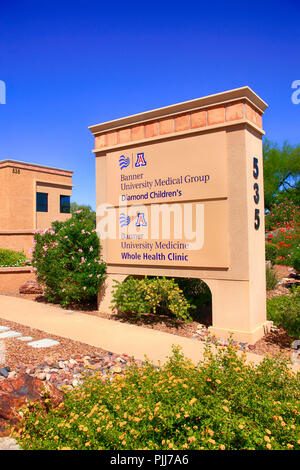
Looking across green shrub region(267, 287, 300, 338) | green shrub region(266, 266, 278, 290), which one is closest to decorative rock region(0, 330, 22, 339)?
green shrub region(267, 287, 300, 338)

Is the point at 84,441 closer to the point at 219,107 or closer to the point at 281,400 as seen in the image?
the point at 281,400

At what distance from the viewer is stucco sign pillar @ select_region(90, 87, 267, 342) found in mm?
6801

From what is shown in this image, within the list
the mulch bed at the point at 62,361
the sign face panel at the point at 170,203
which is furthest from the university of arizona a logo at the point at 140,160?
the mulch bed at the point at 62,361

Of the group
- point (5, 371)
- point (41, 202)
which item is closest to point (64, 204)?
point (41, 202)

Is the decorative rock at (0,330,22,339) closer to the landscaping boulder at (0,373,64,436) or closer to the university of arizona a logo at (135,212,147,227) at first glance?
the landscaping boulder at (0,373,64,436)

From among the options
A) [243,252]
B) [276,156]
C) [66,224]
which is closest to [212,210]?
[243,252]

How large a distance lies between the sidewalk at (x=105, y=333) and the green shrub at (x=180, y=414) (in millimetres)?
1900

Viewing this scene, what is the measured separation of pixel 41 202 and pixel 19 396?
80.4 feet

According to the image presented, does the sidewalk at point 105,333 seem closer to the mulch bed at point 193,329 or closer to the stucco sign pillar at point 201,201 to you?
the mulch bed at point 193,329

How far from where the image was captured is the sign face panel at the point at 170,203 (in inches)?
276

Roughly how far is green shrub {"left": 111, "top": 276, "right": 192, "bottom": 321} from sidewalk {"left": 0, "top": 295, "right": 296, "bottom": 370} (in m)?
0.44
